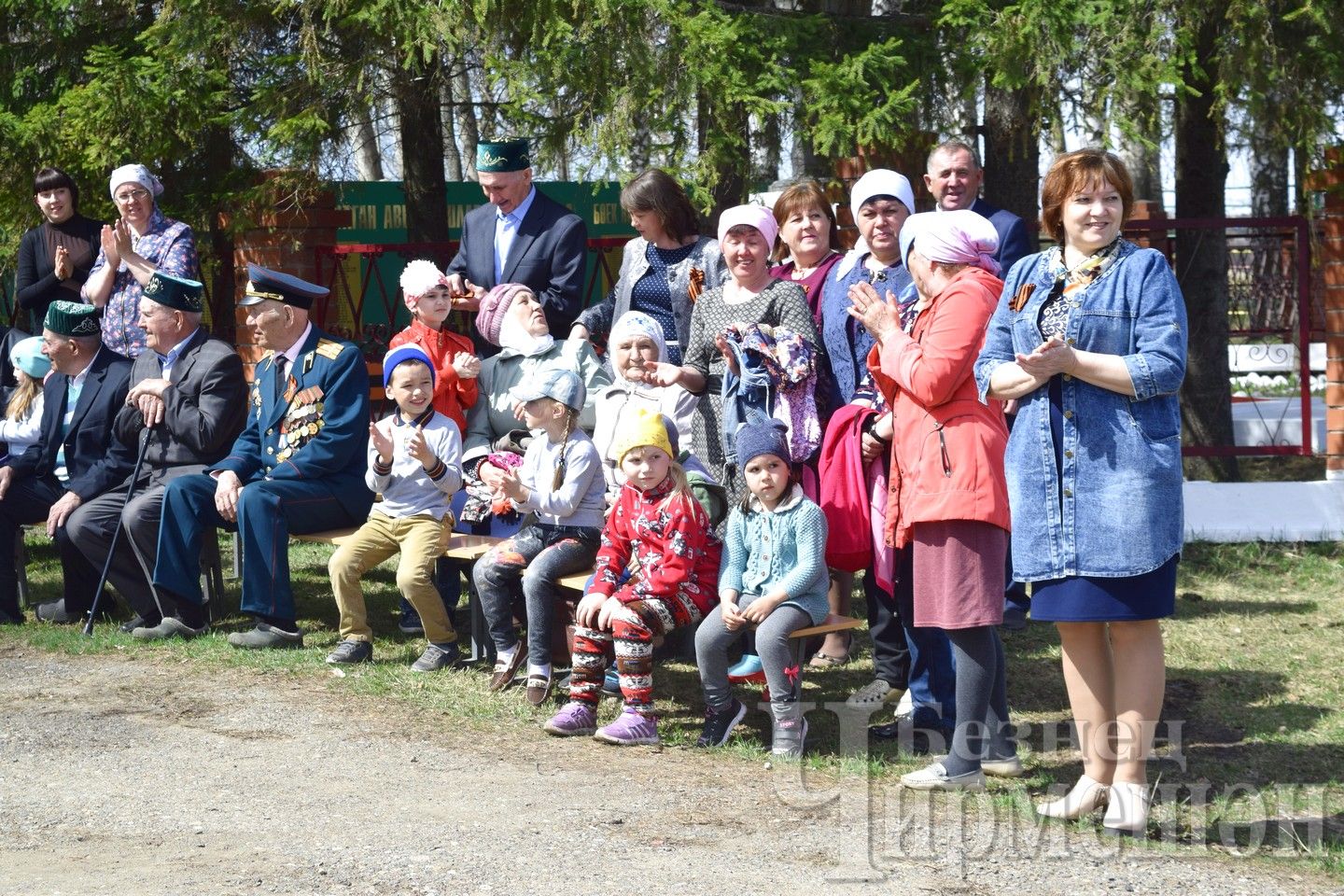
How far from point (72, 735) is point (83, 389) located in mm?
2697

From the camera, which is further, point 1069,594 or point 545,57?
point 545,57

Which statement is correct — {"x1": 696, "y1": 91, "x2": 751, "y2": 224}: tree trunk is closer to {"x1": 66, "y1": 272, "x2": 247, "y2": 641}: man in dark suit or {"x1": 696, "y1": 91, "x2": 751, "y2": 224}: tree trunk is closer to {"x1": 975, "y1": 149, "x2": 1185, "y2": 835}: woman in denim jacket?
{"x1": 66, "y1": 272, "x2": 247, "y2": 641}: man in dark suit

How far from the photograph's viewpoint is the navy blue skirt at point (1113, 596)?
4312 mm

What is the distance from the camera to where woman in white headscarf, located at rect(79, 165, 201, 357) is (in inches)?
328

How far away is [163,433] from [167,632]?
0.97m

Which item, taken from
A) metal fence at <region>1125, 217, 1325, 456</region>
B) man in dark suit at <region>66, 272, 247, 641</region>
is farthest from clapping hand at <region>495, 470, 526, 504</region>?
metal fence at <region>1125, 217, 1325, 456</region>

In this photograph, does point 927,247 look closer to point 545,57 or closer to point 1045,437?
point 1045,437

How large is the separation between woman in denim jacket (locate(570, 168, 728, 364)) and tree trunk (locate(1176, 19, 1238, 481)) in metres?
4.61

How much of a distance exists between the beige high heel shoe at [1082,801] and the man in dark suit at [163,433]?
4387 millimetres

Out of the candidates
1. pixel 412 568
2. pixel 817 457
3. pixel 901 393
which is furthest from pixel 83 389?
pixel 901 393

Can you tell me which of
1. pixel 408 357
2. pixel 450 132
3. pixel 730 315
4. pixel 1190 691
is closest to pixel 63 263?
pixel 408 357

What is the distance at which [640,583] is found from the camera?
18.5 feet

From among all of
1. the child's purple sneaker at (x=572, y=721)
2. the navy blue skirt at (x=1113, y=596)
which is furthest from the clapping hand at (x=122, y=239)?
the navy blue skirt at (x=1113, y=596)

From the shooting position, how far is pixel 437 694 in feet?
20.5
